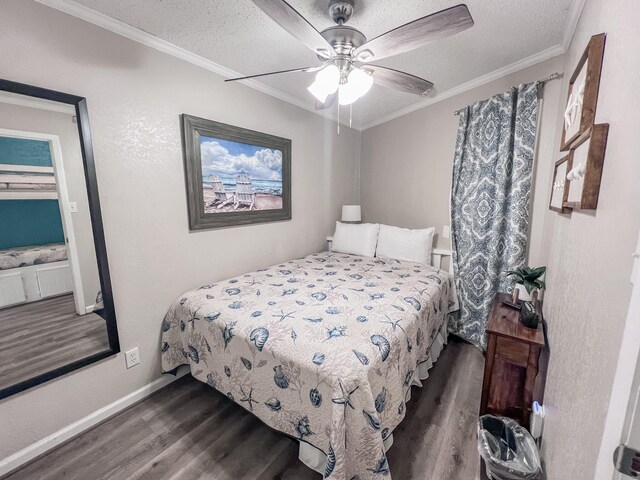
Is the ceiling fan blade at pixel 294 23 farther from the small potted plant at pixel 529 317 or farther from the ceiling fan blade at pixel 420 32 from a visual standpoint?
the small potted plant at pixel 529 317

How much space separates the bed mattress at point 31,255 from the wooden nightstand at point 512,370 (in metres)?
2.40

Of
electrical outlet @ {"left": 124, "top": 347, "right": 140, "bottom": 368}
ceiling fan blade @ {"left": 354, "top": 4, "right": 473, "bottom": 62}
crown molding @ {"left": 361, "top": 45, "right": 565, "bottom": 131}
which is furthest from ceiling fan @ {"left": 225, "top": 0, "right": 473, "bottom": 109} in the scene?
electrical outlet @ {"left": 124, "top": 347, "right": 140, "bottom": 368}

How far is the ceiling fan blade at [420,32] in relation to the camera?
1029mm

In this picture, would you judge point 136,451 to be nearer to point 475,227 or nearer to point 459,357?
point 459,357

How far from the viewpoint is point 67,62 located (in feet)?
4.57

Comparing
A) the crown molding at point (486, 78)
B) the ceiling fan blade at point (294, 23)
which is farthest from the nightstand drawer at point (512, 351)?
the crown molding at point (486, 78)

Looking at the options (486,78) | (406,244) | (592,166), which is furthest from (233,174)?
(486,78)

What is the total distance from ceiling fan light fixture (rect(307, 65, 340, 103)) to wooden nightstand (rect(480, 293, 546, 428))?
1.59 metres

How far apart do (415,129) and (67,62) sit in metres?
2.84

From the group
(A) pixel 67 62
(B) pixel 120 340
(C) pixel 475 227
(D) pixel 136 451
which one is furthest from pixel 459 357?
(A) pixel 67 62

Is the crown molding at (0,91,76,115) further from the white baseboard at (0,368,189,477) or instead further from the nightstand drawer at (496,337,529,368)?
the nightstand drawer at (496,337,529,368)

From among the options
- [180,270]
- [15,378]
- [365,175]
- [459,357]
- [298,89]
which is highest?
[298,89]

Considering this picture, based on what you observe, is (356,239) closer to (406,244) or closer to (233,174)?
(406,244)

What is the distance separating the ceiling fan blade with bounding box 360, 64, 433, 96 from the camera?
4.89 feet
